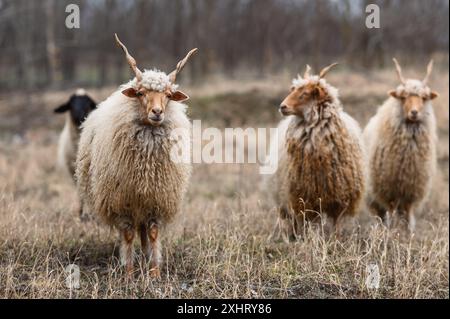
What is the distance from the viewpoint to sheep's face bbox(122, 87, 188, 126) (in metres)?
4.90

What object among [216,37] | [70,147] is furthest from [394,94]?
[216,37]

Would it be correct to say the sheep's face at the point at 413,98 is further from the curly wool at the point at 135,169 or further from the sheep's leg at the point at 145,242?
the sheep's leg at the point at 145,242

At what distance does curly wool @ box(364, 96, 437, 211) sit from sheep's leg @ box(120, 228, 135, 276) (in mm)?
3758

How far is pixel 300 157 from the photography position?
6531 mm

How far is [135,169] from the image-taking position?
514 cm

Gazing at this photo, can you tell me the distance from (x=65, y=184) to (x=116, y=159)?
21.1ft

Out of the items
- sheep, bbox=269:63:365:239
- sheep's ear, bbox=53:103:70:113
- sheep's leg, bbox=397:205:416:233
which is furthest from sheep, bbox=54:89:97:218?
sheep's leg, bbox=397:205:416:233

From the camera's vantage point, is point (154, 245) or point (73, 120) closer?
point (154, 245)

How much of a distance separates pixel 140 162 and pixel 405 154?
3876mm

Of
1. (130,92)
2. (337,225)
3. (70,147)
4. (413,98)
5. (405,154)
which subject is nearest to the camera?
(130,92)

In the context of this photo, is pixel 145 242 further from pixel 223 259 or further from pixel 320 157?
pixel 320 157

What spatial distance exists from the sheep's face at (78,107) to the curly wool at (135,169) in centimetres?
337

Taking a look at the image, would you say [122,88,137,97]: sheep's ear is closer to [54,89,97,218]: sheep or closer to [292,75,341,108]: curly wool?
[292,75,341,108]: curly wool

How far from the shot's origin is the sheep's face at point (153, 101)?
16.1 ft
